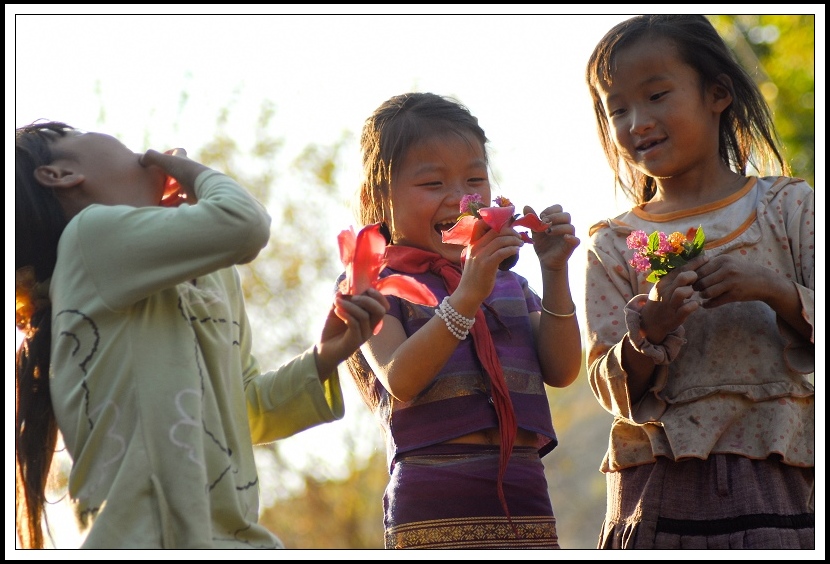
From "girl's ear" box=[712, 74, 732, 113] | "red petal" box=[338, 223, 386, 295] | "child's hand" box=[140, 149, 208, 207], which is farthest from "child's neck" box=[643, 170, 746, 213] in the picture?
"child's hand" box=[140, 149, 208, 207]

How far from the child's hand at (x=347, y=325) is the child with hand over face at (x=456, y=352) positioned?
1.07 feet

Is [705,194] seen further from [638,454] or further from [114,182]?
[114,182]

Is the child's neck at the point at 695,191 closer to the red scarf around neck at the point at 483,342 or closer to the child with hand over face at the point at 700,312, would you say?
the child with hand over face at the point at 700,312

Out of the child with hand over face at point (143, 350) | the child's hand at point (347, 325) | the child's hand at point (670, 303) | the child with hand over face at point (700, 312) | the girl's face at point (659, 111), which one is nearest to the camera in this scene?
the child with hand over face at point (143, 350)

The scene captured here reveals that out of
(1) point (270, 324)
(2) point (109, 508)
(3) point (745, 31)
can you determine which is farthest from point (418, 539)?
(3) point (745, 31)

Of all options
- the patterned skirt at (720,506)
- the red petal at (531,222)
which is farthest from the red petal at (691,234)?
the patterned skirt at (720,506)

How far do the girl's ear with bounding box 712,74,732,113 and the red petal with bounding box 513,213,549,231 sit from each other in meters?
0.82

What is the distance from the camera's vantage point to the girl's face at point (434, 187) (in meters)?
3.73

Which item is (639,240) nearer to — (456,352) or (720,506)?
(456,352)

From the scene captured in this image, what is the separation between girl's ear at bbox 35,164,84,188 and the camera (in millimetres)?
3078

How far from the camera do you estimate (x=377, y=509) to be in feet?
42.1

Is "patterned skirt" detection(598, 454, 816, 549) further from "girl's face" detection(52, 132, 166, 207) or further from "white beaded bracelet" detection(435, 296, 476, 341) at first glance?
"girl's face" detection(52, 132, 166, 207)

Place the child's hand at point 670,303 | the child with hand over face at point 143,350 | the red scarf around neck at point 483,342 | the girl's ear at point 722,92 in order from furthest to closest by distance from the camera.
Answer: the girl's ear at point 722,92
the red scarf around neck at point 483,342
the child's hand at point 670,303
the child with hand over face at point 143,350

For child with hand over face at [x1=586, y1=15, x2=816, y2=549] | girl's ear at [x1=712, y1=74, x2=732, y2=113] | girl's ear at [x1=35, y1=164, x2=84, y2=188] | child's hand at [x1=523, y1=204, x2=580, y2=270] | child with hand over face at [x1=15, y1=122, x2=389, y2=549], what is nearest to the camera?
child with hand over face at [x1=15, y1=122, x2=389, y2=549]
